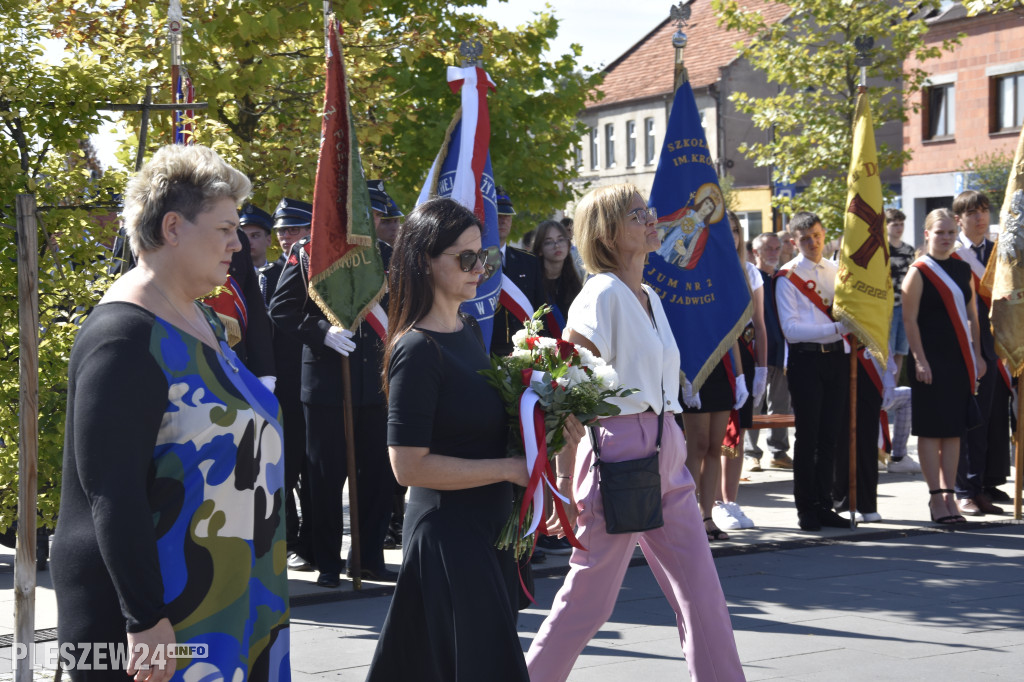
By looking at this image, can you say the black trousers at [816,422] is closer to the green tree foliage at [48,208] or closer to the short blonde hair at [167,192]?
the green tree foliage at [48,208]

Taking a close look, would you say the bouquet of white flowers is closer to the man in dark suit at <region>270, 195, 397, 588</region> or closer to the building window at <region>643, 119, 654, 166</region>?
the man in dark suit at <region>270, 195, 397, 588</region>

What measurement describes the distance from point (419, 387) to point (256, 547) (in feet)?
2.58

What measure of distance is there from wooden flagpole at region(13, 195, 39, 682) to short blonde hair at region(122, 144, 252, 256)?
66.1 inches

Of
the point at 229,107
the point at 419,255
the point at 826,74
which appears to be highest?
the point at 826,74

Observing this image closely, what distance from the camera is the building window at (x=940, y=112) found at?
122 feet

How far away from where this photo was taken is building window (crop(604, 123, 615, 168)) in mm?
54844

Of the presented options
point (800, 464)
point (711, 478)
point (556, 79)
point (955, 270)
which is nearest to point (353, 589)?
point (711, 478)

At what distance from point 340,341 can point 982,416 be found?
536 centimetres

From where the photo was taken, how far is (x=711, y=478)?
29.7 ft

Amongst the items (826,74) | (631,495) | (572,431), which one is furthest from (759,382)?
(826,74)

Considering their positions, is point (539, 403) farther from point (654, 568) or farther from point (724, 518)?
point (724, 518)

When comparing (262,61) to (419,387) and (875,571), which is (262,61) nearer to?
(875,571)

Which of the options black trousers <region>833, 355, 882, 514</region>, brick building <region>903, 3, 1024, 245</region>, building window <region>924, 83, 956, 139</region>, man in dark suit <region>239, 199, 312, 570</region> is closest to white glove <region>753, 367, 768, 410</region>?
black trousers <region>833, 355, 882, 514</region>

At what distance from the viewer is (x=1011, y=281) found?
979 centimetres
